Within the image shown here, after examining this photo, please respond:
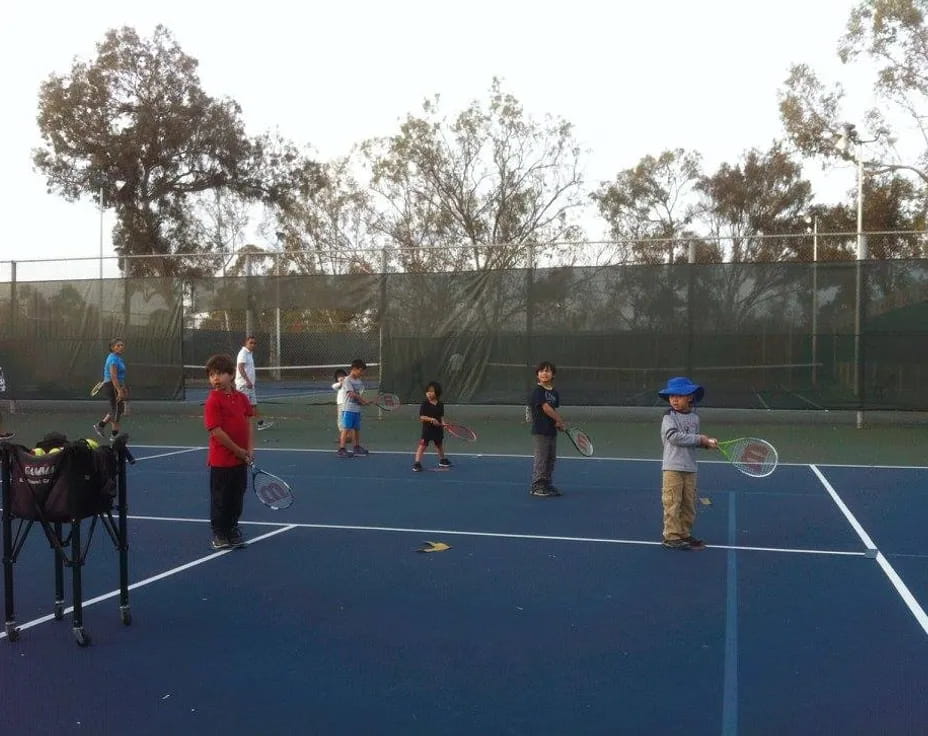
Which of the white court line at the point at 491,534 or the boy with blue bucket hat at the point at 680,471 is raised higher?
the boy with blue bucket hat at the point at 680,471

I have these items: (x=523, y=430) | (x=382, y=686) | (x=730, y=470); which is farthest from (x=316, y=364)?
(x=382, y=686)

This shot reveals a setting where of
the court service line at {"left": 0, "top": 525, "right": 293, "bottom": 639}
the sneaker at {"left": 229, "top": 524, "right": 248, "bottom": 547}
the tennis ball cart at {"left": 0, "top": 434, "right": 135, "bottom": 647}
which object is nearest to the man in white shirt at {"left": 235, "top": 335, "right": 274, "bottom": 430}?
the court service line at {"left": 0, "top": 525, "right": 293, "bottom": 639}

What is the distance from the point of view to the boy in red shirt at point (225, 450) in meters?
6.74

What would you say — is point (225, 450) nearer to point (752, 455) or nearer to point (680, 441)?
point (680, 441)

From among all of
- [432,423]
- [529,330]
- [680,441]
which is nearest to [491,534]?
[680,441]

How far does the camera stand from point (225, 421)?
6.80 m

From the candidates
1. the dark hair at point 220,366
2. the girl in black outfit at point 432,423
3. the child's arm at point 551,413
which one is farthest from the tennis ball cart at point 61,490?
the girl in black outfit at point 432,423

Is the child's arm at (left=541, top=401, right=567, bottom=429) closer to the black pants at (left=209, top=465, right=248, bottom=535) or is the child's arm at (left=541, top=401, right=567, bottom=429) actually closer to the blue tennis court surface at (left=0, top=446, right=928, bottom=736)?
the blue tennis court surface at (left=0, top=446, right=928, bottom=736)

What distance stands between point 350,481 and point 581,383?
6171mm

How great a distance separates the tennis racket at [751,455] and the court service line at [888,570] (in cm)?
89

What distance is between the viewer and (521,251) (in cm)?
1833

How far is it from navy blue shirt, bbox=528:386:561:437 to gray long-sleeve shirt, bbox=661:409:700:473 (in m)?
2.18

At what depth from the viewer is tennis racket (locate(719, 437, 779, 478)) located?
23.8ft

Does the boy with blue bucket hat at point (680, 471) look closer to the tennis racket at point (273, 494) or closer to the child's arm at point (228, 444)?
the tennis racket at point (273, 494)
